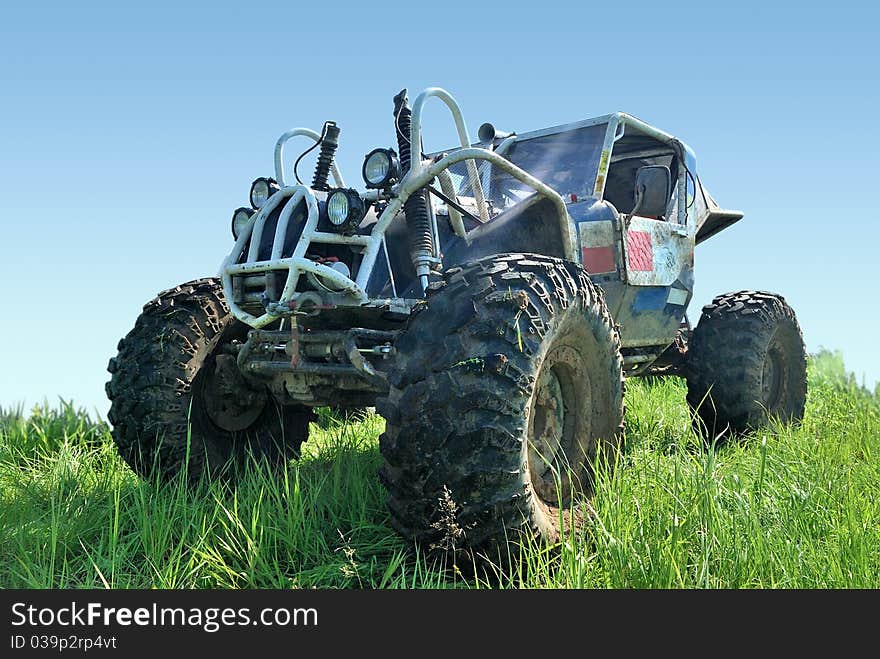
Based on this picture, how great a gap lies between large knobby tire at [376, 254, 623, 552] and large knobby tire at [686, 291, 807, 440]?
9.53 ft

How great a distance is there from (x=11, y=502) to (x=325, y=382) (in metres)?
1.70

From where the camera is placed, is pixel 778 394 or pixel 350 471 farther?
pixel 778 394

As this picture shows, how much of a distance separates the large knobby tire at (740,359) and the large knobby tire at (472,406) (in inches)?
114

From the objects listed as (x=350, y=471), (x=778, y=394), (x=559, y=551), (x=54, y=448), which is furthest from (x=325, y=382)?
(x=778, y=394)

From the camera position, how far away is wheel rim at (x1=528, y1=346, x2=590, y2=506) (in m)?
3.45

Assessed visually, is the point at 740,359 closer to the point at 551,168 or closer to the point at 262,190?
the point at 551,168

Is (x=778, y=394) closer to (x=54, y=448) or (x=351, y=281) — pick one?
(x=351, y=281)

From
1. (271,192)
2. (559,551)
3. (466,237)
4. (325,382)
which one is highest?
(271,192)

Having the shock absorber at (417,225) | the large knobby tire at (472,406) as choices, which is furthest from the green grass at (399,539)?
the shock absorber at (417,225)

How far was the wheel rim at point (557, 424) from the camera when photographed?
3.45 meters

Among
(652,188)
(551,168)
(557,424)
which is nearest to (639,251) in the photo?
(652,188)

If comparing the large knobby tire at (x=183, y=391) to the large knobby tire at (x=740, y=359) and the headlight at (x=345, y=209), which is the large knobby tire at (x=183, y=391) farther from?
the large knobby tire at (x=740, y=359)

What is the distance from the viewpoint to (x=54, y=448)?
19.7ft

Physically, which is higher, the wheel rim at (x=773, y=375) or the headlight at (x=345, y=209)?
the headlight at (x=345, y=209)
